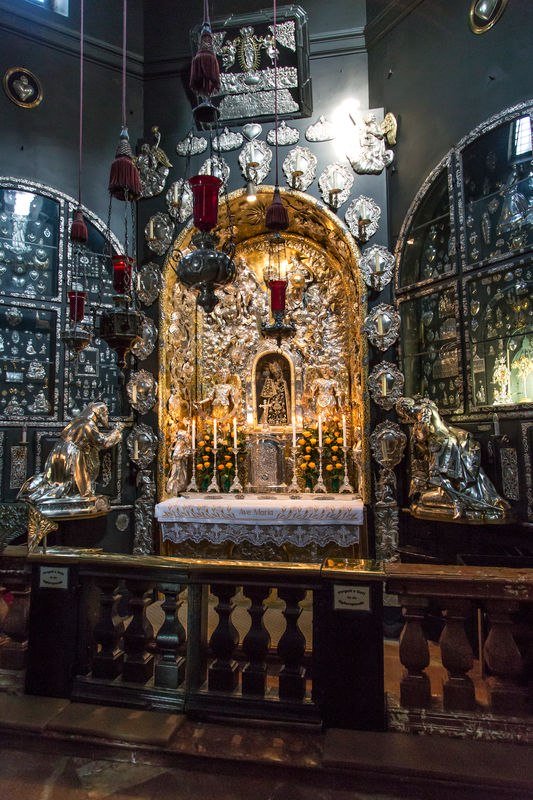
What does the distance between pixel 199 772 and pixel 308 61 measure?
804 cm

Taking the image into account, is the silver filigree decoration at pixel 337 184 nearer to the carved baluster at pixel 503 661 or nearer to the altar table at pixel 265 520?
the altar table at pixel 265 520

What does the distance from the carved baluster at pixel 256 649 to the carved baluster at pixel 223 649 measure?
7 cm

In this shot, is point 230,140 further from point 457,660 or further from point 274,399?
point 457,660

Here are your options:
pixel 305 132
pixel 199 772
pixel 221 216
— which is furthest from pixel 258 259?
pixel 199 772

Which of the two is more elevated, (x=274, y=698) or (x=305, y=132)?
(x=305, y=132)

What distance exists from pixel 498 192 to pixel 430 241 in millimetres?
1106

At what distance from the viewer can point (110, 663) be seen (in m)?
3.03

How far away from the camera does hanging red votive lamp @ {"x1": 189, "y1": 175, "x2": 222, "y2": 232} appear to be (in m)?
3.46

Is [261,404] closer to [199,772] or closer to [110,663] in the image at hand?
[110,663]

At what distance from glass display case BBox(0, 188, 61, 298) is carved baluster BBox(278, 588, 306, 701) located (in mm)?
5705

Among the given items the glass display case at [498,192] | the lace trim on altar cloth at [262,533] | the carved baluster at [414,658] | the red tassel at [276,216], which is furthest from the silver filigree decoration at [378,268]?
the carved baluster at [414,658]

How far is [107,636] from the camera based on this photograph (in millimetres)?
3041

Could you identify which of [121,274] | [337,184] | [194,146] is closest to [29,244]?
[194,146]

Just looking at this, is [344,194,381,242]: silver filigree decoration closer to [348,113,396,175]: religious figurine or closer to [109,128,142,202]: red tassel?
[348,113,396,175]: religious figurine
